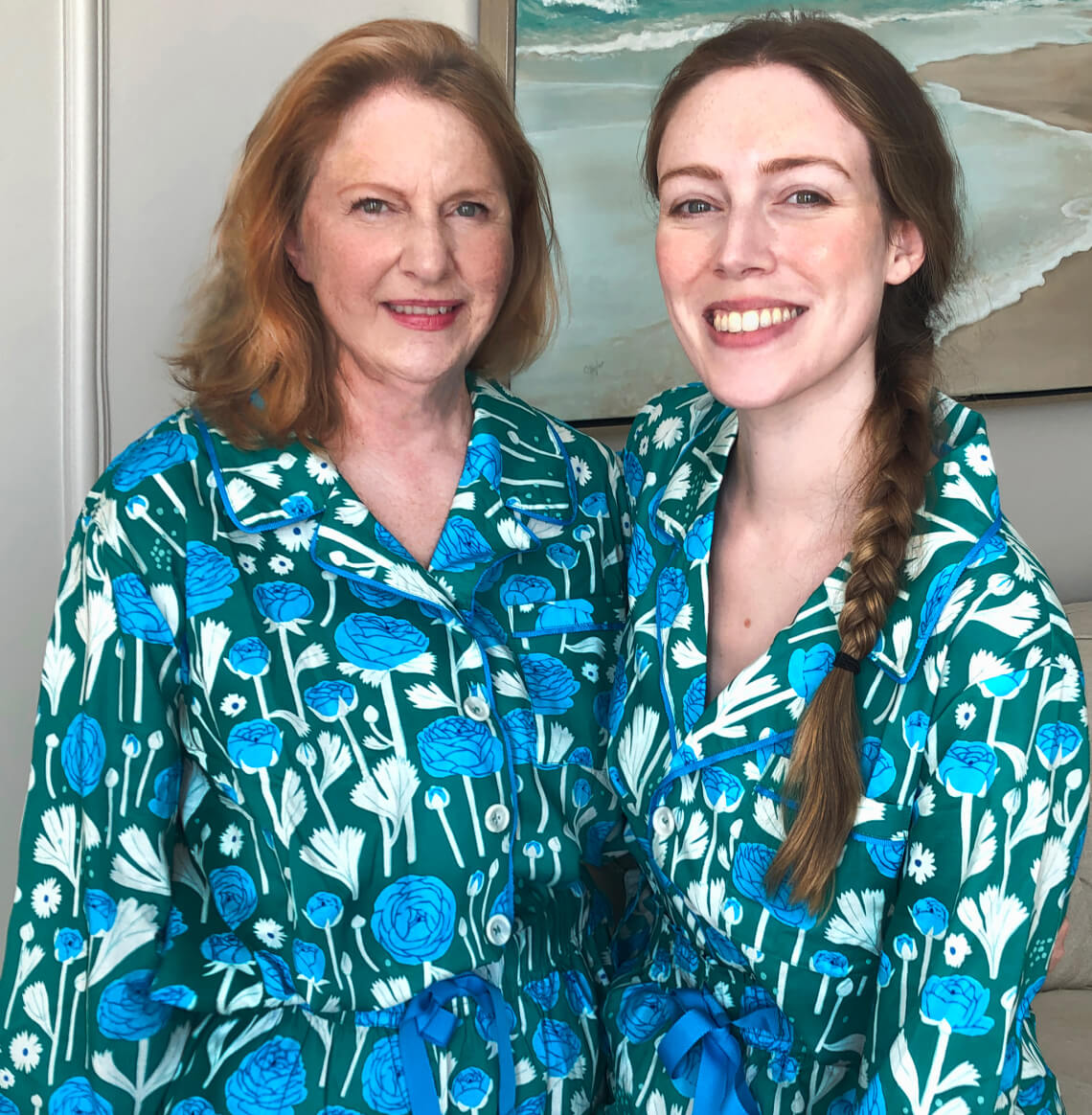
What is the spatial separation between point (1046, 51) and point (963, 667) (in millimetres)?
1909

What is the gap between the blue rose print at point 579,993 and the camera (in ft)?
4.83

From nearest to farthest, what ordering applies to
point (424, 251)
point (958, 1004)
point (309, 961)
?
point (958, 1004), point (309, 961), point (424, 251)

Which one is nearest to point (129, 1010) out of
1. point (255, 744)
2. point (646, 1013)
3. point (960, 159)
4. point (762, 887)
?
point (255, 744)

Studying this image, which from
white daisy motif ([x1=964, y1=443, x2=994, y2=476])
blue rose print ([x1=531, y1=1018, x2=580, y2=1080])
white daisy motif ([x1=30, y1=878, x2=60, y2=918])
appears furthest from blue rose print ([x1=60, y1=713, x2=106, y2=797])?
white daisy motif ([x1=964, y1=443, x2=994, y2=476])

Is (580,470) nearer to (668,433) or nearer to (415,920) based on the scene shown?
(668,433)

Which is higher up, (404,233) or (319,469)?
(404,233)

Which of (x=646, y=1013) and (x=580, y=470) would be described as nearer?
(x=646, y=1013)

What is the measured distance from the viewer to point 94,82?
183 centimetres

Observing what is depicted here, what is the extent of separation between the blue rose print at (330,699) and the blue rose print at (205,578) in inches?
5.4

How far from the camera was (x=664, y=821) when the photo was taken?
4.54 feet

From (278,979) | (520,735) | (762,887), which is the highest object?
(520,735)

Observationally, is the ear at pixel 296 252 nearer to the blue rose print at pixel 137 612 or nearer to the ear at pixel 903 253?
the blue rose print at pixel 137 612

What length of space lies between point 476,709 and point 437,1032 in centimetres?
33

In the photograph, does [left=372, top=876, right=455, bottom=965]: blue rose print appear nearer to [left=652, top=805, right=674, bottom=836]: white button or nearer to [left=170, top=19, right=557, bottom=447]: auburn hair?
[left=652, top=805, right=674, bottom=836]: white button
